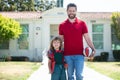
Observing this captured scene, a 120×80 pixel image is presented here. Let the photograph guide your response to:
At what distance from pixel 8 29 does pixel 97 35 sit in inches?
266

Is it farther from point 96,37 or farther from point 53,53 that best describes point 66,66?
point 96,37

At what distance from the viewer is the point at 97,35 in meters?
25.2

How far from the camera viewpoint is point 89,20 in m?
25.0

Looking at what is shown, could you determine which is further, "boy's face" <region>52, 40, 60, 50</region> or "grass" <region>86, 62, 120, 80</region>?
"grass" <region>86, 62, 120, 80</region>

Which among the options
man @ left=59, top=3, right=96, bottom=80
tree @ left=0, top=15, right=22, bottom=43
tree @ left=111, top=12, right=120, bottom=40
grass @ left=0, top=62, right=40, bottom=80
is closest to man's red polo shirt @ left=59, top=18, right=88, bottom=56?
man @ left=59, top=3, right=96, bottom=80

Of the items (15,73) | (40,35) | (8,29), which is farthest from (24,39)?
(15,73)

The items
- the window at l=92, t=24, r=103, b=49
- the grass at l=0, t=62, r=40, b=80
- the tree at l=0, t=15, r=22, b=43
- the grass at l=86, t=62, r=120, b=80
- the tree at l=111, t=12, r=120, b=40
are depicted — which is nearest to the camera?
the grass at l=0, t=62, r=40, b=80

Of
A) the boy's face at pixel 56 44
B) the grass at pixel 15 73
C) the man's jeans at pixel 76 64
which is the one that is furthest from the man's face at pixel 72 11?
the grass at pixel 15 73

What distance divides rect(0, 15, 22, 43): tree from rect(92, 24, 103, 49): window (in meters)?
5.77

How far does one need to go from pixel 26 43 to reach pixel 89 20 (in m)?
5.08

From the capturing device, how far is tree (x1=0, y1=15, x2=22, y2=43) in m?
23.0

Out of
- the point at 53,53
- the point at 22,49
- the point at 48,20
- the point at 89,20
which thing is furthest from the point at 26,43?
the point at 53,53

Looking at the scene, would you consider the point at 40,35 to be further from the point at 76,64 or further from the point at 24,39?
the point at 76,64

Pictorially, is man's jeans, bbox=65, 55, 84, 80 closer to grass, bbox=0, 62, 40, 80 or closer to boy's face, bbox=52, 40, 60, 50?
boy's face, bbox=52, 40, 60, 50
